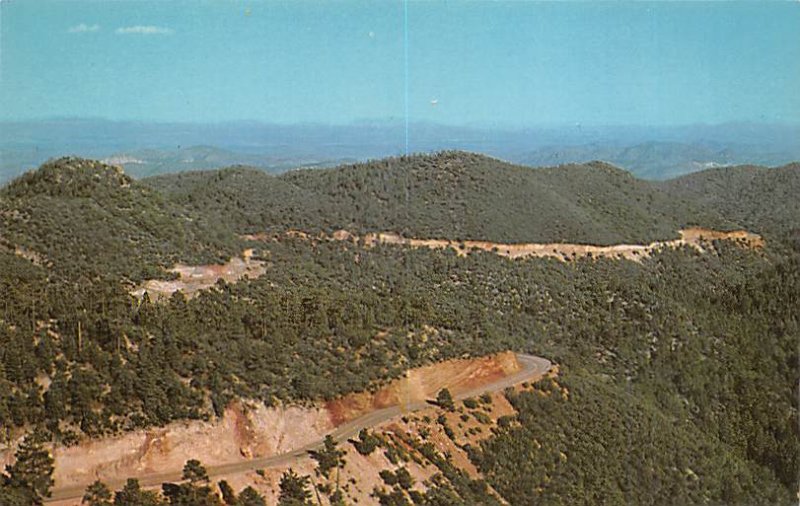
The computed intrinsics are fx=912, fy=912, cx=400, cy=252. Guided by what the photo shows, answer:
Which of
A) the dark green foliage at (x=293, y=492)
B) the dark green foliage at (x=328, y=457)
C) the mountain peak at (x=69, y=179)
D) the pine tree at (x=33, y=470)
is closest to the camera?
the pine tree at (x=33, y=470)

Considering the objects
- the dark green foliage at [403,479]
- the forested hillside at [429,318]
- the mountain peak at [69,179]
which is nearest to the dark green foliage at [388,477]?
the dark green foliage at [403,479]

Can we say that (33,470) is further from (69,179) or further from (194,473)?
(69,179)

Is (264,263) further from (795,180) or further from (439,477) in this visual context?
(795,180)

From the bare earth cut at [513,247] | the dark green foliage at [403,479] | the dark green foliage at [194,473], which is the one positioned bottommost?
the dark green foliage at [403,479]

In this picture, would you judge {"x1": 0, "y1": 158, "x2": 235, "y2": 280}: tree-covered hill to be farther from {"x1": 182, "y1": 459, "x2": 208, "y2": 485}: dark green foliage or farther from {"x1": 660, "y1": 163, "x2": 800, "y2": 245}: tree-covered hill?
{"x1": 660, "y1": 163, "x2": 800, "y2": 245}: tree-covered hill

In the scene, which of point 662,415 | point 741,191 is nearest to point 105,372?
point 662,415

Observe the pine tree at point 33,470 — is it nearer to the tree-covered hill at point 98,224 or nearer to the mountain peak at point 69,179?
the tree-covered hill at point 98,224
